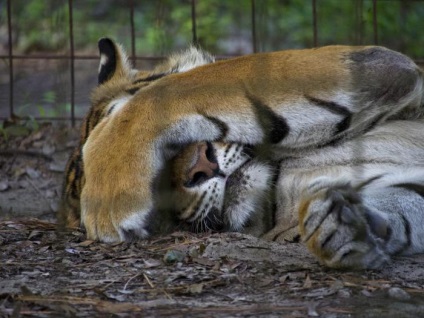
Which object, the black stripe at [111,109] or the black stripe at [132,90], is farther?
the black stripe at [132,90]

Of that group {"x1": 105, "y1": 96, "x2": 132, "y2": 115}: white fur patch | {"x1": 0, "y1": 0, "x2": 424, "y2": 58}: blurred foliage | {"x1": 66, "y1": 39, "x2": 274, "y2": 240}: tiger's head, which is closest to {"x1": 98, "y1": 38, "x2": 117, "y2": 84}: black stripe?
{"x1": 105, "y1": 96, "x2": 132, "y2": 115}: white fur patch

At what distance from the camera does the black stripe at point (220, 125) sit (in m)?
2.40

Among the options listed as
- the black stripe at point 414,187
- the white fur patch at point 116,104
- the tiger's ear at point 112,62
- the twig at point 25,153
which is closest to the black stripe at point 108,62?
the tiger's ear at point 112,62

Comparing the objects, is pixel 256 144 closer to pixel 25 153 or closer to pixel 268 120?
pixel 268 120

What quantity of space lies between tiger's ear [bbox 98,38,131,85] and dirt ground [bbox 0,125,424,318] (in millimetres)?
617

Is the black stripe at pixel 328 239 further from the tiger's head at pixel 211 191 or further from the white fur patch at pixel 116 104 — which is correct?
the white fur patch at pixel 116 104

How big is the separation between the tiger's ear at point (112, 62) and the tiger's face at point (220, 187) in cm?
65

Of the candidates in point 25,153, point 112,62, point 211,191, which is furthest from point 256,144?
point 25,153

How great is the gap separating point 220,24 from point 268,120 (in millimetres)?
2599

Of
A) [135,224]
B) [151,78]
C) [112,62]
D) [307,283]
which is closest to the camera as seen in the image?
[307,283]

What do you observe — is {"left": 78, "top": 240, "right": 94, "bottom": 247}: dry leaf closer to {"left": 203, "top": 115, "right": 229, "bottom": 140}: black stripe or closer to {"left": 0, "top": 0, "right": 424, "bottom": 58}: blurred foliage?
{"left": 203, "top": 115, "right": 229, "bottom": 140}: black stripe

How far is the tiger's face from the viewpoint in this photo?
2.40 metres

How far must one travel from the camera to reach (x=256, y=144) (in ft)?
7.98

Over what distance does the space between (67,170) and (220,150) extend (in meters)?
0.66
